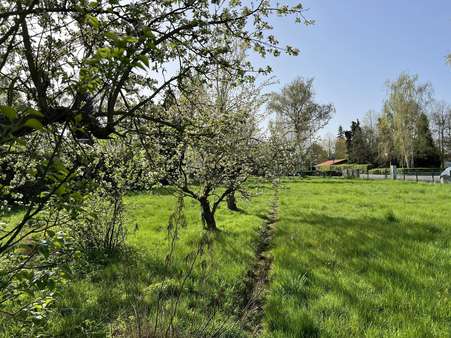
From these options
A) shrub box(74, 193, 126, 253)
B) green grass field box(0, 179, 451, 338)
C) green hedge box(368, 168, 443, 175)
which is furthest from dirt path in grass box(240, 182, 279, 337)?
green hedge box(368, 168, 443, 175)

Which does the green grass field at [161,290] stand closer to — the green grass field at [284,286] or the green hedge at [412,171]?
the green grass field at [284,286]

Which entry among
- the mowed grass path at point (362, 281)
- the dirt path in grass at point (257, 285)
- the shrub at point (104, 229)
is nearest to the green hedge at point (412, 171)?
the mowed grass path at point (362, 281)

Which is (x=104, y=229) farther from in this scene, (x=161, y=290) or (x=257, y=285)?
(x=161, y=290)

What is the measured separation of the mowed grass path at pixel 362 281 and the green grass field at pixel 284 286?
0.05 ft

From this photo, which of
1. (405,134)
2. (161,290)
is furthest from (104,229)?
(405,134)

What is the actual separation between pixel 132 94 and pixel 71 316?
3.04 metres

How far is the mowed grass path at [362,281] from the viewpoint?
13.7ft

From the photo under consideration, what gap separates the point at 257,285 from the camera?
5516 millimetres

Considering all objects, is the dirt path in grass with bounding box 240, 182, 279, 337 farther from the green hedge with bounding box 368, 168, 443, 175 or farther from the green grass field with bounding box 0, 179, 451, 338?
the green hedge with bounding box 368, 168, 443, 175

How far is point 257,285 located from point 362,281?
177cm

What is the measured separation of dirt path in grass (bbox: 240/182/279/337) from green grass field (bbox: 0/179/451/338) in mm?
109

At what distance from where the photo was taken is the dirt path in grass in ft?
14.3

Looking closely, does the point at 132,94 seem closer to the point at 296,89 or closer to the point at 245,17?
the point at 245,17

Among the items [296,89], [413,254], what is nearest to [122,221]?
[413,254]
